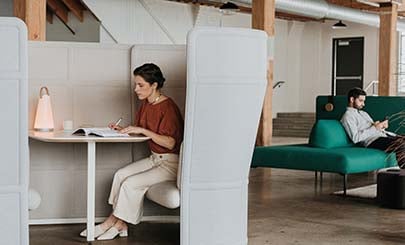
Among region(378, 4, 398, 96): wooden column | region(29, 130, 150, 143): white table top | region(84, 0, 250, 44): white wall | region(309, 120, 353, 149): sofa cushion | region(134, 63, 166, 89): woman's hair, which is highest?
region(84, 0, 250, 44): white wall

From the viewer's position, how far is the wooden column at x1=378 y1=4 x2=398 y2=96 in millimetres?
12234

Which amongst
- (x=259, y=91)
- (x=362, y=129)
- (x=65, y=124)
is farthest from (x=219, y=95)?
(x=362, y=129)

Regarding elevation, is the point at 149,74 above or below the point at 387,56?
below

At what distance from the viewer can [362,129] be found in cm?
709

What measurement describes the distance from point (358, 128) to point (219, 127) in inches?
147

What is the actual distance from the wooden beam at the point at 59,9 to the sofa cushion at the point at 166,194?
9.86 meters

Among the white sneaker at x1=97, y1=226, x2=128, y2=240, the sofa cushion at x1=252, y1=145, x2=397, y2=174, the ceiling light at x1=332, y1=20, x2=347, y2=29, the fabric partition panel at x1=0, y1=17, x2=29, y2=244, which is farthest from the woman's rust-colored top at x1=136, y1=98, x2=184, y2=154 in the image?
the ceiling light at x1=332, y1=20, x2=347, y2=29

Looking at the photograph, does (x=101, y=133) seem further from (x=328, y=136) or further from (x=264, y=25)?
(x=264, y=25)

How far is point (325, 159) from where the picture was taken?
639cm

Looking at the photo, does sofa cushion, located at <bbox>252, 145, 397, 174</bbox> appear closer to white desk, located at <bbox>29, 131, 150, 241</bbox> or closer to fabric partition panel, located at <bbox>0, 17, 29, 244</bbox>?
white desk, located at <bbox>29, 131, 150, 241</bbox>

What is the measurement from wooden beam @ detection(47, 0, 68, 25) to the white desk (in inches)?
377

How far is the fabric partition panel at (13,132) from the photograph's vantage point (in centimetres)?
324

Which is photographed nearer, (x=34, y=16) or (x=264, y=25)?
(x=34, y=16)

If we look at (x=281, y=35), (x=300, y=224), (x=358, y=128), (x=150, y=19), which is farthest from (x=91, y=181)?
(x=281, y=35)
